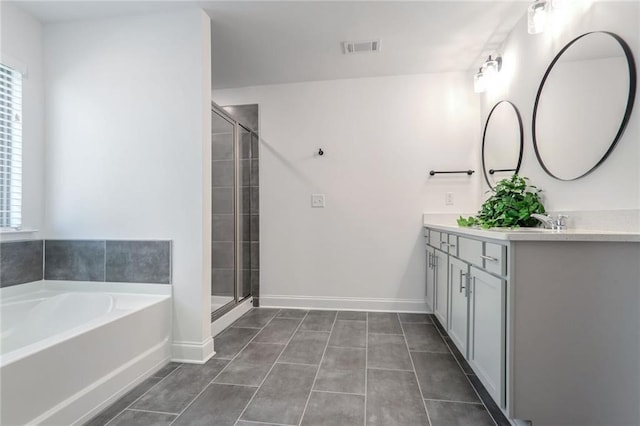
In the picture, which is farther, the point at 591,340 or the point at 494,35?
the point at 494,35

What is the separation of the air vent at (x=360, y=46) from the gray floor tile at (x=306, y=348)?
2.37m

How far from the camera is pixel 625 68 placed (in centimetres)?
131

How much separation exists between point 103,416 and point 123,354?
0.29 meters

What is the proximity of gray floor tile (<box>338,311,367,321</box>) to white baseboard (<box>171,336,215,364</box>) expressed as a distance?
4.08ft

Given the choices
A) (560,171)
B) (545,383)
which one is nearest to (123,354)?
(545,383)

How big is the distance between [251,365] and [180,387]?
0.41m

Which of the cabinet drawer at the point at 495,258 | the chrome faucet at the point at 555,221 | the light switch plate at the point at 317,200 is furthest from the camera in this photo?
the light switch plate at the point at 317,200

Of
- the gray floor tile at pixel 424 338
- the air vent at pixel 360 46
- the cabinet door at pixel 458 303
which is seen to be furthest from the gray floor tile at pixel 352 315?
the air vent at pixel 360 46

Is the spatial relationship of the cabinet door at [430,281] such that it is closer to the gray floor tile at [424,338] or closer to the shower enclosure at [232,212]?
the gray floor tile at [424,338]

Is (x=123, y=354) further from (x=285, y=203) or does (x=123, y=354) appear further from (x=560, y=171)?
(x=560, y=171)

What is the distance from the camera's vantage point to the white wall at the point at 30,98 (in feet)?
6.42

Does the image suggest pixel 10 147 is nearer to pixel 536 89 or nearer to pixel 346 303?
pixel 346 303

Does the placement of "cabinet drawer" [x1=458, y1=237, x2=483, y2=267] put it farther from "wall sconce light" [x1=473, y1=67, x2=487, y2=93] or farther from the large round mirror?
"wall sconce light" [x1=473, y1=67, x2=487, y2=93]

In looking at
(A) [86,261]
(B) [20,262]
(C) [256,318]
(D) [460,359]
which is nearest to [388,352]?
(D) [460,359]
